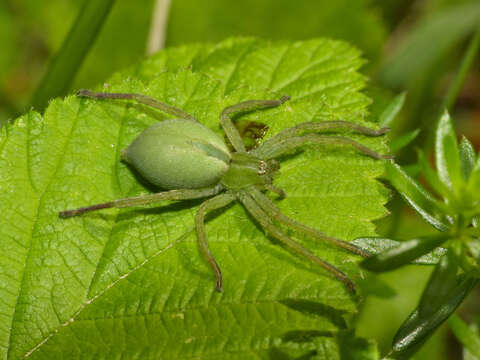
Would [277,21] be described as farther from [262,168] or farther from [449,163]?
[449,163]

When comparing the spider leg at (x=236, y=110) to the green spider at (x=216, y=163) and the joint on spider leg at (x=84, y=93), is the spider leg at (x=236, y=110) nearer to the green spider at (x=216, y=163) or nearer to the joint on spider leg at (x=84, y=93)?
the green spider at (x=216, y=163)

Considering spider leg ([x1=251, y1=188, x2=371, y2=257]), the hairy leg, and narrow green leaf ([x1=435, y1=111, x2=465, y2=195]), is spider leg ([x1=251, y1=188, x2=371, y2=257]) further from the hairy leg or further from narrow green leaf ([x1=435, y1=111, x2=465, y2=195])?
narrow green leaf ([x1=435, y1=111, x2=465, y2=195])

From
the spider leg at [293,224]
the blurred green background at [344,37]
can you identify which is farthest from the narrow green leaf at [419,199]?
the blurred green background at [344,37]

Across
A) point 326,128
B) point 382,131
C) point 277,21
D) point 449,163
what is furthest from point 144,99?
point 277,21

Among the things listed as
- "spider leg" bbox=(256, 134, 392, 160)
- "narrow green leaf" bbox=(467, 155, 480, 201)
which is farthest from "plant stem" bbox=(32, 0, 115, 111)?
"narrow green leaf" bbox=(467, 155, 480, 201)

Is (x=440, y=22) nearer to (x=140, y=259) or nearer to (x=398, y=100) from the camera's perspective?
(x=398, y=100)

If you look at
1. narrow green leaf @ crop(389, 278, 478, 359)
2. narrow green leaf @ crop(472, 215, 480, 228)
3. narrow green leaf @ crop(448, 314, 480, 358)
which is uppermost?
narrow green leaf @ crop(472, 215, 480, 228)

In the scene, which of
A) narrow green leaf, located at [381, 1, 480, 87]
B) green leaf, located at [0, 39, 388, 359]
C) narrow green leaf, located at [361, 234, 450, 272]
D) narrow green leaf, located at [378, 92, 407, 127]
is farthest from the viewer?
narrow green leaf, located at [381, 1, 480, 87]

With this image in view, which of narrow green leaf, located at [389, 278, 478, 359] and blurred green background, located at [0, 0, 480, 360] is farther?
blurred green background, located at [0, 0, 480, 360]

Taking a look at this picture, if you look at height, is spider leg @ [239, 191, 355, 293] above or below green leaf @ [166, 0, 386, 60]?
below
